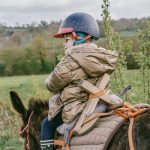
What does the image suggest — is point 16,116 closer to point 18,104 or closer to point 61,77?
Result: point 18,104

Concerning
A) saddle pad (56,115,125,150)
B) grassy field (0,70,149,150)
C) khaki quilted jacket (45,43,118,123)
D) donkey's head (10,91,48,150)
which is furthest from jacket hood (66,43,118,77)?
grassy field (0,70,149,150)

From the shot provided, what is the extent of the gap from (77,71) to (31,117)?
1428mm

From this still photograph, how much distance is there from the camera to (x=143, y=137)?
3.93 m

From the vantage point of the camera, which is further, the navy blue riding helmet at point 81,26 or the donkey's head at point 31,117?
the donkey's head at point 31,117

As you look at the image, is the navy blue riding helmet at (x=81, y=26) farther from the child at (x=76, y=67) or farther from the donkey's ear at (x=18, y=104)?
the donkey's ear at (x=18, y=104)

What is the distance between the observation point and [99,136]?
426 cm

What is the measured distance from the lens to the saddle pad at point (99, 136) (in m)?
4.21

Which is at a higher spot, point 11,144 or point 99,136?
point 99,136

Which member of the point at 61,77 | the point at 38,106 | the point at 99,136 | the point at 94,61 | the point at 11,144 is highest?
the point at 94,61

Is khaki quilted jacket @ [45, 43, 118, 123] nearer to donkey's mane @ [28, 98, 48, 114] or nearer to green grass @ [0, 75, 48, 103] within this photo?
donkey's mane @ [28, 98, 48, 114]

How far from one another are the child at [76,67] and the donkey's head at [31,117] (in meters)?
0.82

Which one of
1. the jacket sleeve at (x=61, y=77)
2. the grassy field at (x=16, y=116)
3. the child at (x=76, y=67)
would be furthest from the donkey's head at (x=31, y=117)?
the grassy field at (x=16, y=116)

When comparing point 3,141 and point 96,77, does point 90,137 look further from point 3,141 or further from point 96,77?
point 3,141

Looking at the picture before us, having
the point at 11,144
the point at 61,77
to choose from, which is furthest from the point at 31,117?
the point at 11,144
